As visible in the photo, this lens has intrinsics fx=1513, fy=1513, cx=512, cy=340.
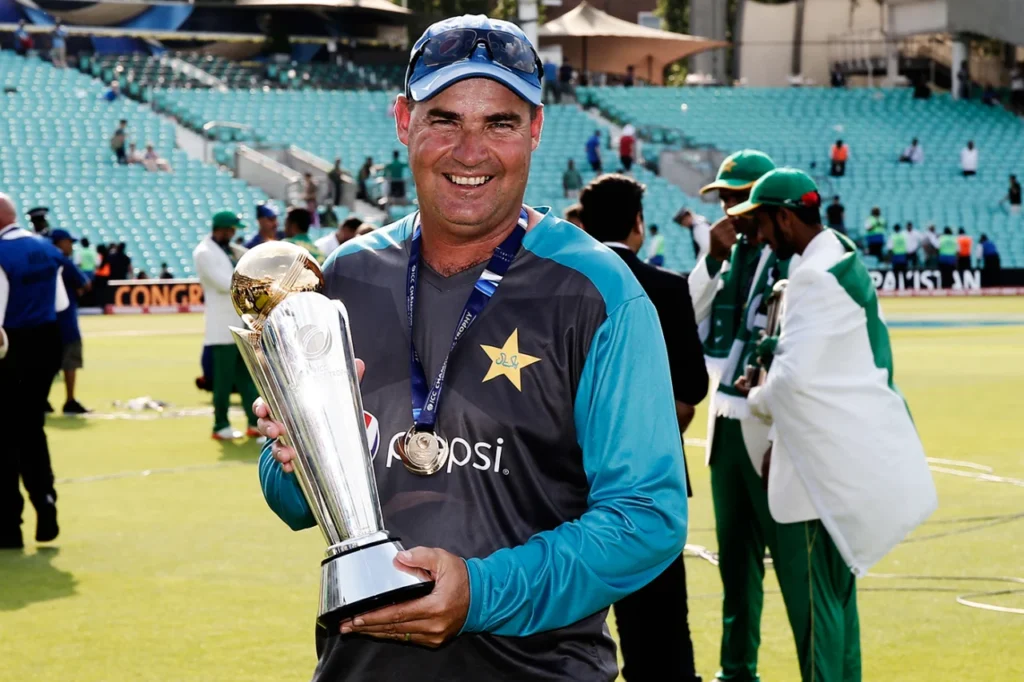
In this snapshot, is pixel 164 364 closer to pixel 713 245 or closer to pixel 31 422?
pixel 31 422

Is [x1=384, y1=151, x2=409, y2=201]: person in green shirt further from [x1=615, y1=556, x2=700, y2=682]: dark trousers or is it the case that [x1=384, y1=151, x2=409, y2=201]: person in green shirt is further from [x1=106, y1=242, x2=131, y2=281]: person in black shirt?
[x1=615, y1=556, x2=700, y2=682]: dark trousers

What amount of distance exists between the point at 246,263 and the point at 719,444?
4.07 meters

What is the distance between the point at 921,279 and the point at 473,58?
123 feet

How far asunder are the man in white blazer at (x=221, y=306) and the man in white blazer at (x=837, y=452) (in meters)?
7.88

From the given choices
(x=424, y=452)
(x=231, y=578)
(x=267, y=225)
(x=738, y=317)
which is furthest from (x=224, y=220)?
(x=424, y=452)

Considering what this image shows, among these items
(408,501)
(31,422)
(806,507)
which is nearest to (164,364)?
(31,422)

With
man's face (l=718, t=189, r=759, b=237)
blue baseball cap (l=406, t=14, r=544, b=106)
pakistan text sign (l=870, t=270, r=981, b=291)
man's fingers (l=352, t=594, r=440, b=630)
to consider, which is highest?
blue baseball cap (l=406, t=14, r=544, b=106)

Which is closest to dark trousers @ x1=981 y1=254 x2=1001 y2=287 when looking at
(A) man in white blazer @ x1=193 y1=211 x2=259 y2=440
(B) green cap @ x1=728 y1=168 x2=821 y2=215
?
(A) man in white blazer @ x1=193 y1=211 x2=259 y2=440

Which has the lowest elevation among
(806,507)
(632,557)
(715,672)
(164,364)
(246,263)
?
(164,364)

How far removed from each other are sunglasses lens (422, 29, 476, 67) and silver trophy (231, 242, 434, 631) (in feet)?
1.39

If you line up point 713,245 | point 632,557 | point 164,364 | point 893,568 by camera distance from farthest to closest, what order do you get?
point 164,364
point 893,568
point 713,245
point 632,557

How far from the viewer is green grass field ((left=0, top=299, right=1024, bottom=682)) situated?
6.60 metres

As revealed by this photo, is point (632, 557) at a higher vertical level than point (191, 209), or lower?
higher

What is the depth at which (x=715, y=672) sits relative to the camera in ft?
21.2
